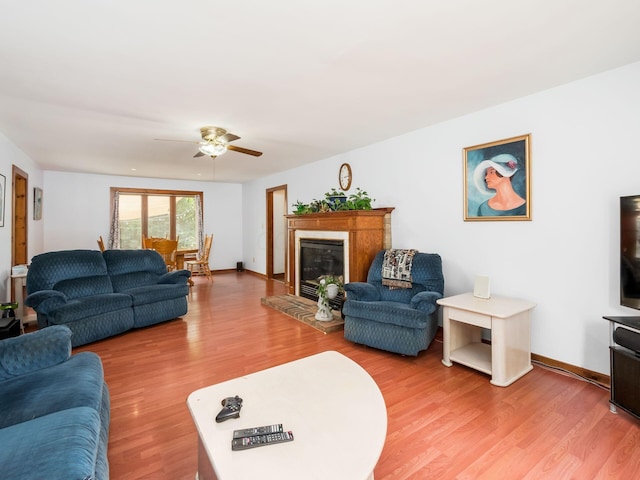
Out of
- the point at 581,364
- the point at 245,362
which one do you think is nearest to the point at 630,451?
the point at 581,364

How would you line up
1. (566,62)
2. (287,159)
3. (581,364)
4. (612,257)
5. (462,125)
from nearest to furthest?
(566,62) → (612,257) → (581,364) → (462,125) → (287,159)

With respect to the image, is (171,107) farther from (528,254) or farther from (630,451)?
(630,451)

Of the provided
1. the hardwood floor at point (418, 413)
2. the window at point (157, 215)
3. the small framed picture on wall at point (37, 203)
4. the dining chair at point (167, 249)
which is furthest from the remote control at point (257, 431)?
the window at point (157, 215)

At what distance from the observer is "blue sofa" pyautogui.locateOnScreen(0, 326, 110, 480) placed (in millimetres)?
1075

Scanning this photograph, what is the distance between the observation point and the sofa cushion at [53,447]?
3.40 feet

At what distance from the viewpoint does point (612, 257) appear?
245 cm

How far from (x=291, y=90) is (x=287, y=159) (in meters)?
2.81

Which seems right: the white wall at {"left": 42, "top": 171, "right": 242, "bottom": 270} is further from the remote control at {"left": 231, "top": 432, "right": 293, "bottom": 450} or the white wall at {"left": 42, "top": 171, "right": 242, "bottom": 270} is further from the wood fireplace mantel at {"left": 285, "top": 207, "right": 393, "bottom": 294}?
the remote control at {"left": 231, "top": 432, "right": 293, "bottom": 450}

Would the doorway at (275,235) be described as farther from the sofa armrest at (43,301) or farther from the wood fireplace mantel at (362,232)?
the sofa armrest at (43,301)

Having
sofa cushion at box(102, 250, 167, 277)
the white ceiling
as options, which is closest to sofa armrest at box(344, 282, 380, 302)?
the white ceiling

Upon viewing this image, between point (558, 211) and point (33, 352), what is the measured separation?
3.84 metres

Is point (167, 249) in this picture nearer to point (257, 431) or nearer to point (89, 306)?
point (89, 306)

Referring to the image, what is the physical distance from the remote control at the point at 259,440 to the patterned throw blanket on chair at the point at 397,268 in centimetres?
242

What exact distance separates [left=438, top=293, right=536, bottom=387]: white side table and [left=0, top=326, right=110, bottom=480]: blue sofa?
2.55 m
